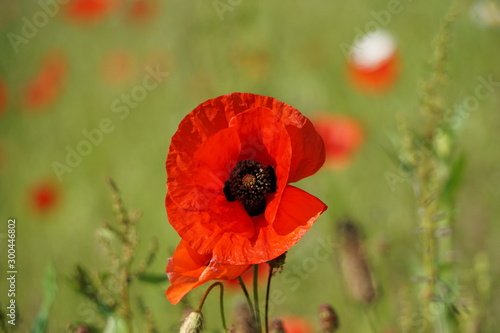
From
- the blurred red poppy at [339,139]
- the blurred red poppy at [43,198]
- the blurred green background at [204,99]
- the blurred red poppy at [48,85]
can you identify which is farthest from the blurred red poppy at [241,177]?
the blurred red poppy at [48,85]

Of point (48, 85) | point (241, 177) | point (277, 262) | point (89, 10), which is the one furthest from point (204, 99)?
point (277, 262)

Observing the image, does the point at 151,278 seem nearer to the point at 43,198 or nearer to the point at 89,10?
the point at 43,198

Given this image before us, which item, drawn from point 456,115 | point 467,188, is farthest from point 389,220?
point 456,115

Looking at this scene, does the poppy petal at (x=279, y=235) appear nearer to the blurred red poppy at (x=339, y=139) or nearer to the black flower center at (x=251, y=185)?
the black flower center at (x=251, y=185)

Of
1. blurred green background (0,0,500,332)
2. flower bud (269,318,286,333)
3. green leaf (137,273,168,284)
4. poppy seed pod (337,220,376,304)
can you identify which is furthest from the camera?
blurred green background (0,0,500,332)

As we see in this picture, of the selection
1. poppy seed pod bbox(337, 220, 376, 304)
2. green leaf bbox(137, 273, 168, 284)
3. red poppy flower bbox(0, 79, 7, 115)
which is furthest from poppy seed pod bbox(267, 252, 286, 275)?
red poppy flower bbox(0, 79, 7, 115)

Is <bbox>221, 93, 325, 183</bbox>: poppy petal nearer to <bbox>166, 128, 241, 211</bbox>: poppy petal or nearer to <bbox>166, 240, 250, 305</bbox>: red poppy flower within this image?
<bbox>166, 128, 241, 211</bbox>: poppy petal
